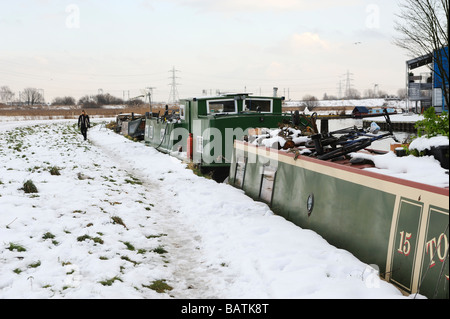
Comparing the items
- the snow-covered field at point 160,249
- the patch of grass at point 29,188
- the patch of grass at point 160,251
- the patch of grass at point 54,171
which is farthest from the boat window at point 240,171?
the patch of grass at point 54,171

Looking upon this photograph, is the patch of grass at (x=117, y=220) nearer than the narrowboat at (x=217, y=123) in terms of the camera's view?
Yes

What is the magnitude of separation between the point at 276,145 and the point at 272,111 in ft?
21.2

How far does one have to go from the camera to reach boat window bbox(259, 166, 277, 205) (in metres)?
8.54

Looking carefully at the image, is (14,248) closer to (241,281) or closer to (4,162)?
(241,281)

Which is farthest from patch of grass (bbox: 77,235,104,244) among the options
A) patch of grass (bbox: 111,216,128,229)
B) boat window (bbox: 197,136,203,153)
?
boat window (bbox: 197,136,203,153)

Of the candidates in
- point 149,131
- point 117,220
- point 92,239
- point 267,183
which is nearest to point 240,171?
point 267,183

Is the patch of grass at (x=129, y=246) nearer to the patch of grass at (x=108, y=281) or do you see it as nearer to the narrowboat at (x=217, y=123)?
the patch of grass at (x=108, y=281)

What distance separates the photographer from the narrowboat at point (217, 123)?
12.3 metres

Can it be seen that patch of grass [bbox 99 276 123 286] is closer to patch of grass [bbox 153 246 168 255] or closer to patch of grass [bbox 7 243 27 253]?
patch of grass [bbox 153 246 168 255]

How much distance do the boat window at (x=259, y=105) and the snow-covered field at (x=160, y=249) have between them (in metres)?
4.03

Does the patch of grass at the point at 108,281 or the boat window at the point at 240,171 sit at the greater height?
the boat window at the point at 240,171

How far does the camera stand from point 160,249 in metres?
6.51

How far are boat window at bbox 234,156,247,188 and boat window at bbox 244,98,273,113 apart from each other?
3.54 m
